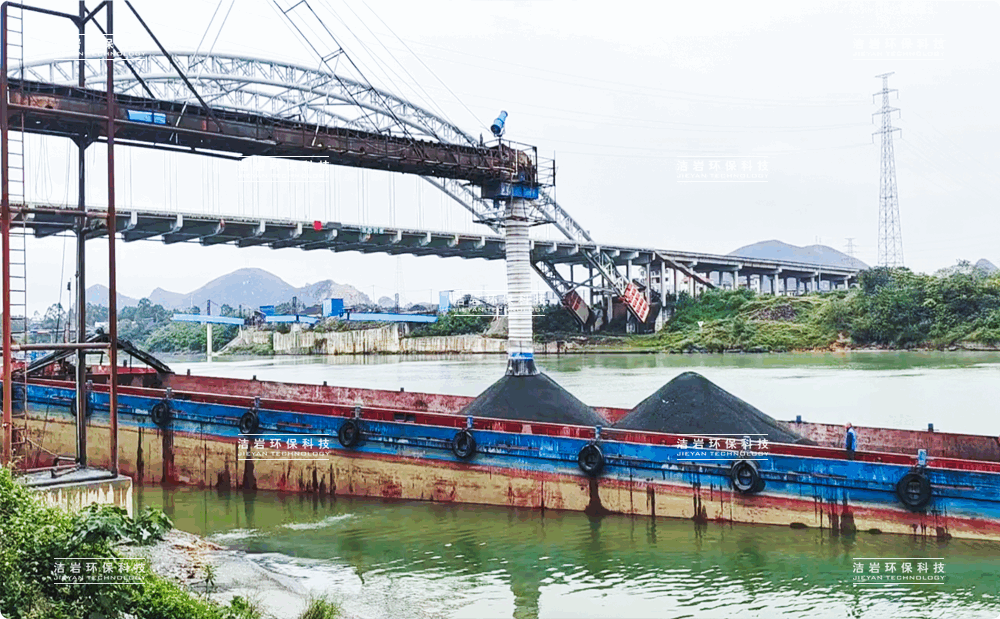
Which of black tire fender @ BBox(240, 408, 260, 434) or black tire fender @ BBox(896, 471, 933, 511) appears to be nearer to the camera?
black tire fender @ BBox(896, 471, 933, 511)

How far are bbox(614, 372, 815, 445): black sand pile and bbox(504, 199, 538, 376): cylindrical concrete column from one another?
15.1 feet

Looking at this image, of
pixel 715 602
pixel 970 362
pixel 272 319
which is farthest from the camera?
pixel 272 319

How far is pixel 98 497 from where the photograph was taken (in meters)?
10.6

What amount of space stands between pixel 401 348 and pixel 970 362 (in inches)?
2249

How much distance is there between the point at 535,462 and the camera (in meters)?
14.9

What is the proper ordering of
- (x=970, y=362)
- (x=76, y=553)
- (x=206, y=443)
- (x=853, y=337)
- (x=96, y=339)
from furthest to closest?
(x=853, y=337)
(x=970, y=362)
(x=96, y=339)
(x=206, y=443)
(x=76, y=553)

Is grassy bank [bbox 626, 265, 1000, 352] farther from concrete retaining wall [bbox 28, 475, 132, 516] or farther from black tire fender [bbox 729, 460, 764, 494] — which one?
concrete retaining wall [bbox 28, 475, 132, 516]

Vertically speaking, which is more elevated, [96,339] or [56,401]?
[96,339]

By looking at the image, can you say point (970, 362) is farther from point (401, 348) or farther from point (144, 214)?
point (401, 348)

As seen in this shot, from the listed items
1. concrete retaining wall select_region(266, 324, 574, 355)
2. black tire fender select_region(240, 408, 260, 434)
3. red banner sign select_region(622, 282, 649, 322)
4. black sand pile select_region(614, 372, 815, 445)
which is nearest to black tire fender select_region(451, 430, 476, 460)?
black sand pile select_region(614, 372, 815, 445)

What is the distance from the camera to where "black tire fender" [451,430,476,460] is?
50.3ft

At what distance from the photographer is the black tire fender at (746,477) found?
1309cm

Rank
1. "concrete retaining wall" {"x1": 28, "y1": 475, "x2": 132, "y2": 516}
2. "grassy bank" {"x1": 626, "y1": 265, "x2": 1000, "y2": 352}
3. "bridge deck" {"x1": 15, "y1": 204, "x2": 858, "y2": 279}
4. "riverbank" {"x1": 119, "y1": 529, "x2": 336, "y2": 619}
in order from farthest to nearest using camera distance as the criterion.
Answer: "grassy bank" {"x1": 626, "y1": 265, "x2": 1000, "y2": 352} → "bridge deck" {"x1": 15, "y1": 204, "x2": 858, "y2": 279} → "concrete retaining wall" {"x1": 28, "y1": 475, "x2": 132, "y2": 516} → "riverbank" {"x1": 119, "y1": 529, "x2": 336, "y2": 619}

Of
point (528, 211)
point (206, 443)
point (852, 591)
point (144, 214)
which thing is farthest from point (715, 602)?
point (144, 214)
